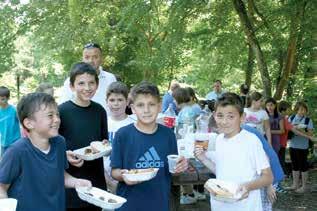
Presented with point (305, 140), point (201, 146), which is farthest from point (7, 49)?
point (201, 146)

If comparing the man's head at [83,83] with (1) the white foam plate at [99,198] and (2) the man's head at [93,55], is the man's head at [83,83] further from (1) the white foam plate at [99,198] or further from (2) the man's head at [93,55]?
(2) the man's head at [93,55]

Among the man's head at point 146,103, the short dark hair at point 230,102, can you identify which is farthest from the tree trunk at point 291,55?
the man's head at point 146,103

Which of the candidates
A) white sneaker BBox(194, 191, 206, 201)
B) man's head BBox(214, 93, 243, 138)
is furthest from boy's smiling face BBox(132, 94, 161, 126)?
white sneaker BBox(194, 191, 206, 201)

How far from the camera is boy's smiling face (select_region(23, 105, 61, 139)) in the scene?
2484 mm

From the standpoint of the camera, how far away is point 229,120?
2.99 metres

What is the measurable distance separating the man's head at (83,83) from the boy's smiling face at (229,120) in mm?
888

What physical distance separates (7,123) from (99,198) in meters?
4.58

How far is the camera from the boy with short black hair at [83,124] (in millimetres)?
3041

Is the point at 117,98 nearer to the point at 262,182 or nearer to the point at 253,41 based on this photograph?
the point at 262,182

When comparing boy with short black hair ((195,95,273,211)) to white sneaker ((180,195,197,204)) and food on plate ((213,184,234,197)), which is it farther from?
white sneaker ((180,195,197,204))

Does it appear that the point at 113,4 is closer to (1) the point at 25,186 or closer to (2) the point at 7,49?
(2) the point at 7,49

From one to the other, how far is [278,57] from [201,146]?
8.66 meters

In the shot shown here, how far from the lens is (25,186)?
2.37 meters

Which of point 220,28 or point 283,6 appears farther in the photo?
point 220,28
